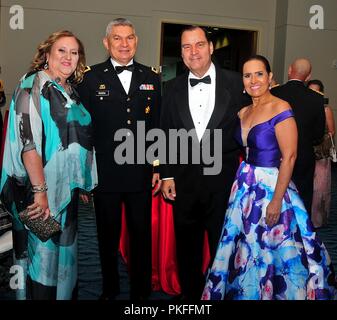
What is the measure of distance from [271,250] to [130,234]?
899 millimetres

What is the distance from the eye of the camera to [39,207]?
203 cm

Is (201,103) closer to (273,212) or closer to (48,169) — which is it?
(273,212)

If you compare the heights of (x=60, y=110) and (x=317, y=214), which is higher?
(x=60, y=110)

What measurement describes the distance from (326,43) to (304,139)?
705 cm

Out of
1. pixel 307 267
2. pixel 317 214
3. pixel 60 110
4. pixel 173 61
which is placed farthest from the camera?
pixel 173 61

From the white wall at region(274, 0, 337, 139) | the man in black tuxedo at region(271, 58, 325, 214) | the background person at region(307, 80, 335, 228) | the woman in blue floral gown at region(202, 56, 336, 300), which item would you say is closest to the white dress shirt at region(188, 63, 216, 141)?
the woman in blue floral gown at region(202, 56, 336, 300)

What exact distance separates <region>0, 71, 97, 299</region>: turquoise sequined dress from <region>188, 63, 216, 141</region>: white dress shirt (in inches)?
25.6

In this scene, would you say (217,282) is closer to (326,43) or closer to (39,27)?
(39,27)

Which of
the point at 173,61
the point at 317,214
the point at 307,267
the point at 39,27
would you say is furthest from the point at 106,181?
the point at 173,61

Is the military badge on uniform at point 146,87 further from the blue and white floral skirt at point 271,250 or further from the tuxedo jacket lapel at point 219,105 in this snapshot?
the blue and white floral skirt at point 271,250

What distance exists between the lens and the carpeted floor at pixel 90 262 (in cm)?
270

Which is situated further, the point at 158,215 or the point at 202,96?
the point at 158,215

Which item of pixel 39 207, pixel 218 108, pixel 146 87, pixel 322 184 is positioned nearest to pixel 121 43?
pixel 146 87

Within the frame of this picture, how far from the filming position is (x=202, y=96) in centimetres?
251
